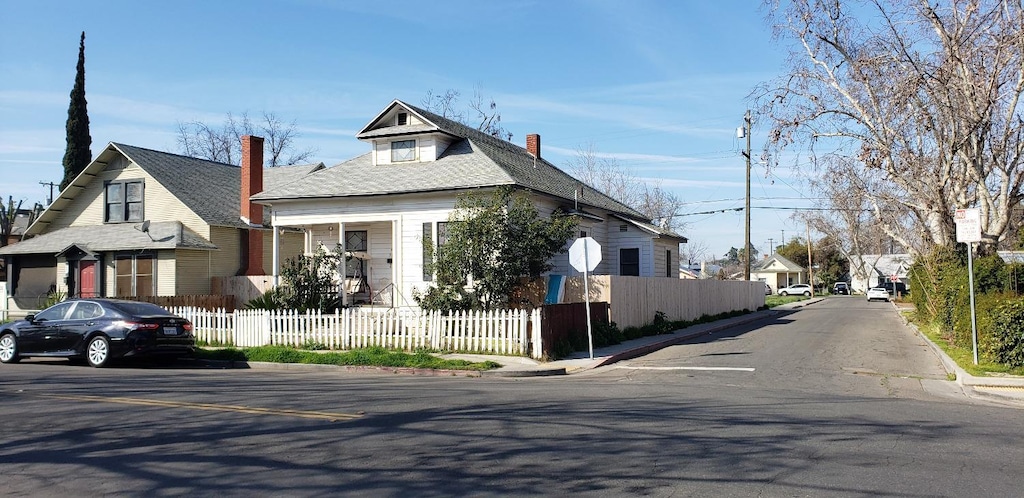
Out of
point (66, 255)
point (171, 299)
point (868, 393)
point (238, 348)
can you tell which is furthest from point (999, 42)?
point (66, 255)

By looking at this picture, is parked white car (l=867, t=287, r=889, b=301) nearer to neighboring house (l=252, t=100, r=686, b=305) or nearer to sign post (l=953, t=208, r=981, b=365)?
neighboring house (l=252, t=100, r=686, b=305)

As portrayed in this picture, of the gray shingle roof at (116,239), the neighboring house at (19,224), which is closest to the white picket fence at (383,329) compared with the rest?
the gray shingle roof at (116,239)

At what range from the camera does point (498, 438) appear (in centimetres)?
848

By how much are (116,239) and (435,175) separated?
13.6m

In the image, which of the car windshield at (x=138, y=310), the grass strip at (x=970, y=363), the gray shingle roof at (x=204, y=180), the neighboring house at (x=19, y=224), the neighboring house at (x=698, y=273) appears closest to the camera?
the grass strip at (x=970, y=363)

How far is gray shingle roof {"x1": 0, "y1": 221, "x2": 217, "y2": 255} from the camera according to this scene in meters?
29.3

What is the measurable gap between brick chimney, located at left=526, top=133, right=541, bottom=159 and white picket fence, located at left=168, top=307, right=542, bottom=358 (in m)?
15.5

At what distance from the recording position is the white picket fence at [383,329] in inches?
714

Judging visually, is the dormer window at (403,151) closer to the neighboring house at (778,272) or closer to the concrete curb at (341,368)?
the concrete curb at (341,368)

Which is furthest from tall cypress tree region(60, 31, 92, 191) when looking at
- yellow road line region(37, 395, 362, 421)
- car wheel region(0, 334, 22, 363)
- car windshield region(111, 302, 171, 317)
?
yellow road line region(37, 395, 362, 421)

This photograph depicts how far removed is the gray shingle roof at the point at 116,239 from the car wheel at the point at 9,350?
1063 cm

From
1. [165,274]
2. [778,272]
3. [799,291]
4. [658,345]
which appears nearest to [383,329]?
[658,345]

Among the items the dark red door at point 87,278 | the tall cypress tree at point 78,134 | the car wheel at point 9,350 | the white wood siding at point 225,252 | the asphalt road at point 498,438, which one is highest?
the tall cypress tree at point 78,134

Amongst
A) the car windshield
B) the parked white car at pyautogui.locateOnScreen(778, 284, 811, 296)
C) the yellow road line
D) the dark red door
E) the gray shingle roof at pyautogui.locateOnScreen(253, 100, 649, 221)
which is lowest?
the yellow road line
